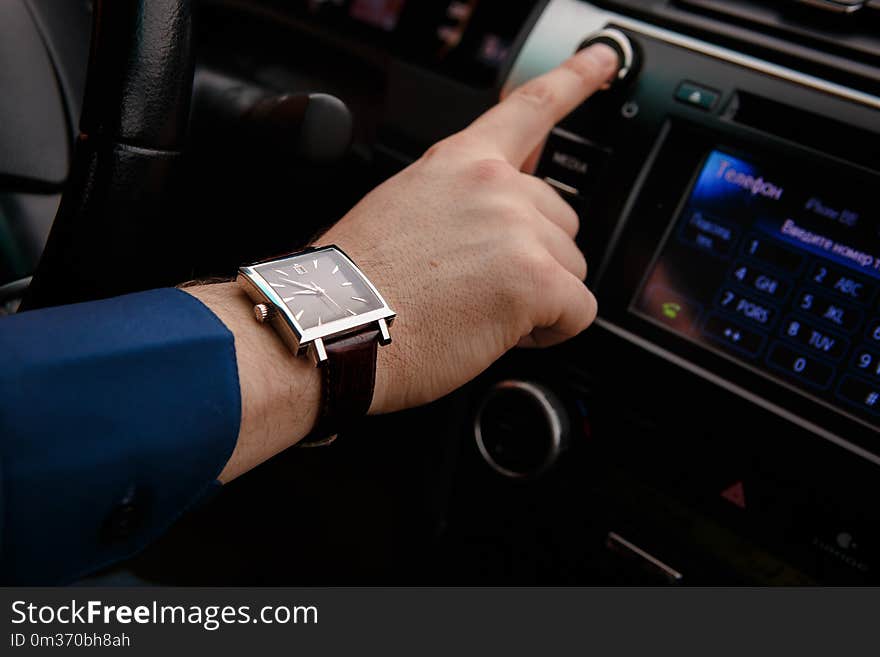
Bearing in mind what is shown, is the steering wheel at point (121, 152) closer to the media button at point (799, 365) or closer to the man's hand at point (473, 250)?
the man's hand at point (473, 250)

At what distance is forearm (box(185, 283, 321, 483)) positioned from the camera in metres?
0.61

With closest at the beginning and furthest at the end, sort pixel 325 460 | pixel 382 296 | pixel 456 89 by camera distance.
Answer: pixel 382 296
pixel 456 89
pixel 325 460

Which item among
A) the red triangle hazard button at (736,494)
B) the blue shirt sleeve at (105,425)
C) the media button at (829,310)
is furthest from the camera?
the red triangle hazard button at (736,494)

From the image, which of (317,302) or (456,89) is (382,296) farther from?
(456,89)

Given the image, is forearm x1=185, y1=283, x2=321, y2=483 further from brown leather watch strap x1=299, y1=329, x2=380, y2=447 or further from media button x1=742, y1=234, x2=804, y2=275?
media button x1=742, y1=234, x2=804, y2=275

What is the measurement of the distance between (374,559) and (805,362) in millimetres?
804

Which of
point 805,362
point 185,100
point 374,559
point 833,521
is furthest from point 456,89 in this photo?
point 374,559

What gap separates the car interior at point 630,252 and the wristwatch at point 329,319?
0.42 feet

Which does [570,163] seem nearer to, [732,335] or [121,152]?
[732,335]

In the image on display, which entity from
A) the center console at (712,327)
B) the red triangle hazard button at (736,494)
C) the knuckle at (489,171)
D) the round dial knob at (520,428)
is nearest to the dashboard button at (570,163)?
the center console at (712,327)

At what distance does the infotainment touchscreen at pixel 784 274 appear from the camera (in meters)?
0.71

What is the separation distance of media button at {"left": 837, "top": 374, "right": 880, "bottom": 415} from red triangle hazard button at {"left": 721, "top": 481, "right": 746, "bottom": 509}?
0.14 meters

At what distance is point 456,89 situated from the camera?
3.15ft

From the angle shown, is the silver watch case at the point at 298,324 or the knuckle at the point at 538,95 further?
the knuckle at the point at 538,95
